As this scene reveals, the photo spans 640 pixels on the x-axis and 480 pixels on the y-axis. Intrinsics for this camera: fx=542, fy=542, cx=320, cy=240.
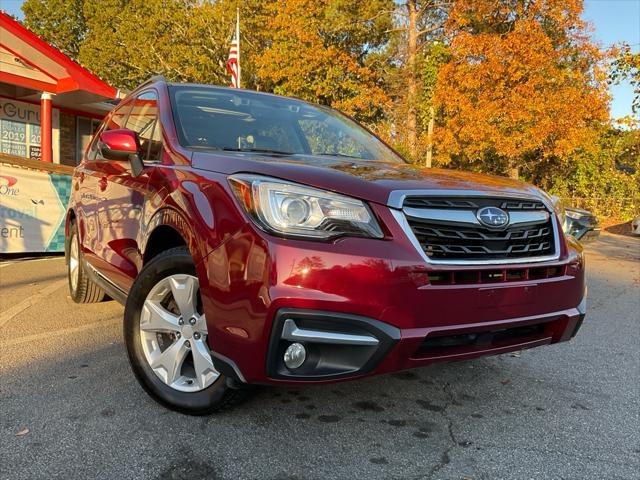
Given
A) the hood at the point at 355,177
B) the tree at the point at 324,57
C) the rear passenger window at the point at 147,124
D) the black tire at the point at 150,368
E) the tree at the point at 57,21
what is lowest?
the black tire at the point at 150,368

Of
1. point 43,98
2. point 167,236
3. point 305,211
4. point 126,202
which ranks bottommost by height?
point 167,236

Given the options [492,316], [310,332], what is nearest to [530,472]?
[492,316]

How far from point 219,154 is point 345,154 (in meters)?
1.13

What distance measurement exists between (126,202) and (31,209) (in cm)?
574

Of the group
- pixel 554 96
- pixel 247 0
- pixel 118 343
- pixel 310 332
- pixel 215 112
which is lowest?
pixel 118 343

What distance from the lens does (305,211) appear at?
2188 mm

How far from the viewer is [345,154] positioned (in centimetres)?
356

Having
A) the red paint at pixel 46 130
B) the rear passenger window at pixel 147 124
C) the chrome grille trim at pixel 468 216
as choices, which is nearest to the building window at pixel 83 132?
the red paint at pixel 46 130

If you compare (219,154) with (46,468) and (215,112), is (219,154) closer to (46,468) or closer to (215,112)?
(215,112)

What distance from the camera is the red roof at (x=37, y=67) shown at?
11500mm

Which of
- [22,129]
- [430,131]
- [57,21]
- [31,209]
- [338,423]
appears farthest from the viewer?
[57,21]

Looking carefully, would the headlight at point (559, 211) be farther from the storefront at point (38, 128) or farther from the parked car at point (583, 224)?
the storefront at point (38, 128)

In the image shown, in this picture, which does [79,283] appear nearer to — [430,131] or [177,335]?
[177,335]

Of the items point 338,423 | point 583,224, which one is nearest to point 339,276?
point 338,423
